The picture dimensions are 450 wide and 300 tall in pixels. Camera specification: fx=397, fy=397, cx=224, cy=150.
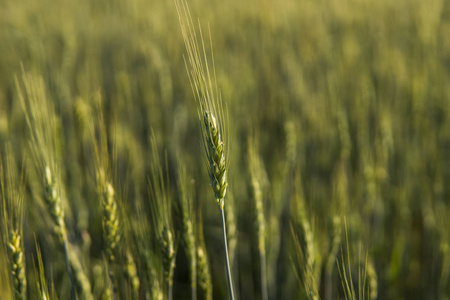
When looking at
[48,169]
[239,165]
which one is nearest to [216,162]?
[48,169]

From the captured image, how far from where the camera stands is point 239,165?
5.31ft

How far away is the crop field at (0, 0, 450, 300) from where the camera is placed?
34.3 inches

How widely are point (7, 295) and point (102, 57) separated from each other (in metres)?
2.60

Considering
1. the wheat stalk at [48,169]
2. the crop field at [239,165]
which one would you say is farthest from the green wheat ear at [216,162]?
the wheat stalk at [48,169]

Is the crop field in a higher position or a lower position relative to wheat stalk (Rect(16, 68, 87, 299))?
lower

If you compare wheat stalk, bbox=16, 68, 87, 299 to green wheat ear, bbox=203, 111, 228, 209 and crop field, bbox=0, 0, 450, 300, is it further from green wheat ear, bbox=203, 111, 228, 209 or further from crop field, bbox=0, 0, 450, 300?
green wheat ear, bbox=203, 111, 228, 209

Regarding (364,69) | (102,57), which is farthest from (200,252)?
(102,57)

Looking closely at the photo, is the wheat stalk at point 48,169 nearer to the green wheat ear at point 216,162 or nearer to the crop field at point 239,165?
the crop field at point 239,165

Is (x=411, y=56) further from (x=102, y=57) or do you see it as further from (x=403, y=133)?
(x=102, y=57)

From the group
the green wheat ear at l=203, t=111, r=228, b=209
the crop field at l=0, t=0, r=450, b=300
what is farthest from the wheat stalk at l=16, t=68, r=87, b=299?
the green wheat ear at l=203, t=111, r=228, b=209

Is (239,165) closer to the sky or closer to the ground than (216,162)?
closer to the ground

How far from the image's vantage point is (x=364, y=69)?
2.30 metres

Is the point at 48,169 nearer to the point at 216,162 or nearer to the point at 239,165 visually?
the point at 216,162

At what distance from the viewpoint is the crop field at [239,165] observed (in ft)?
2.86
